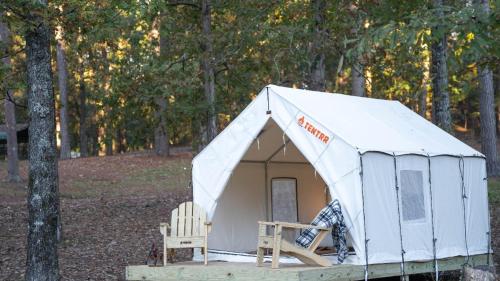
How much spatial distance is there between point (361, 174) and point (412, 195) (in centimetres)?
118

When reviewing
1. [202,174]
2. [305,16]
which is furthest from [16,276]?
[305,16]

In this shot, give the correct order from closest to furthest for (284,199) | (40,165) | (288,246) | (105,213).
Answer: (288,246) < (40,165) < (284,199) < (105,213)

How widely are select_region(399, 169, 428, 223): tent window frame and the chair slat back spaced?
254 cm

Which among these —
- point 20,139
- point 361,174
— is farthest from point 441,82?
point 20,139

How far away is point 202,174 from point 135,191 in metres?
8.80

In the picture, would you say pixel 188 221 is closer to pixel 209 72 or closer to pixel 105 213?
pixel 209 72

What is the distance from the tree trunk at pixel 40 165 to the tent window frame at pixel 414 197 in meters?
4.27

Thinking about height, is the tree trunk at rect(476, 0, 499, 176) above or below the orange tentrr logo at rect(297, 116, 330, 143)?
above

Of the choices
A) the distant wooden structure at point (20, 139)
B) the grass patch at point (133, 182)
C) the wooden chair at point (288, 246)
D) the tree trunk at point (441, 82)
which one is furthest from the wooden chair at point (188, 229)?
the distant wooden structure at point (20, 139)

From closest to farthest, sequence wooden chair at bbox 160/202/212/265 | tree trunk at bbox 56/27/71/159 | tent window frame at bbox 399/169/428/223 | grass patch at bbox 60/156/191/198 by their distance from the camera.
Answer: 1. tent window frame at bbox 399/169/428/223
2. wooden chair at bbox 160/202/212/265
3. grass patch at bbox 60/156/191/198
4. tree trunk at bbox 56/27/71/159

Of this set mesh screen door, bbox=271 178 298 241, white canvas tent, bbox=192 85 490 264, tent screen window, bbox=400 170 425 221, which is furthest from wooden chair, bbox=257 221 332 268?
mesh screen door, bbox=271 178 298 241

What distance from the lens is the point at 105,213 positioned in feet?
48.9

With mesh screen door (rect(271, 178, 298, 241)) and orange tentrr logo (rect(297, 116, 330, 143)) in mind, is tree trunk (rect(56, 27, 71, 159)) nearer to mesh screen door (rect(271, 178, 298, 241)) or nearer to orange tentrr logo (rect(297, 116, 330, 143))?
mesh screen door (rect(271, 178, 298, 241))

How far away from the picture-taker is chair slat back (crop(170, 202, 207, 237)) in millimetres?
9211
